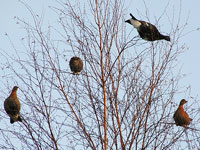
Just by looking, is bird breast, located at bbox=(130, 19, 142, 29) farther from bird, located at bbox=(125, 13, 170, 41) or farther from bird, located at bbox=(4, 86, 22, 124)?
bird, located at bbox=(4, 86, 22, 124)

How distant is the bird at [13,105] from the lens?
19.7 feet

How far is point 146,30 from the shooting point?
6.70 meters

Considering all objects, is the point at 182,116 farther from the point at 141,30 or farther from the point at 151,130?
the point at 141,30

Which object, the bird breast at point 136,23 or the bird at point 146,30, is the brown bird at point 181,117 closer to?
the bird at point 146,30

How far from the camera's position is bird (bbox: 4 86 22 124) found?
5.99 meters

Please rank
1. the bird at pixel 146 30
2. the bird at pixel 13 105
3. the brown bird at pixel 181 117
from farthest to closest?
the bird at pixel 146 30, the bird at pixel 13 105, the brown bird at pixel 181 117

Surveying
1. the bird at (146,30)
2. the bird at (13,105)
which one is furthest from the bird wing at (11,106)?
the bird at (146,30)

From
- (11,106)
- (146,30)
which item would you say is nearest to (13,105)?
(11,106)

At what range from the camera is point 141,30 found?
676 cm

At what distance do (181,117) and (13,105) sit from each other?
232 centimetres

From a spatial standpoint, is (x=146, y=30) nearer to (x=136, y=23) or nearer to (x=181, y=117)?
(x=136, y=23)

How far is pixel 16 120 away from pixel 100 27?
1668mm

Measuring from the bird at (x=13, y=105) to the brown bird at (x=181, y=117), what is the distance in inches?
83.7

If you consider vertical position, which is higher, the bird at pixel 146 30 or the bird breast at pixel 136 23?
the bird breast at pixel 136 23
